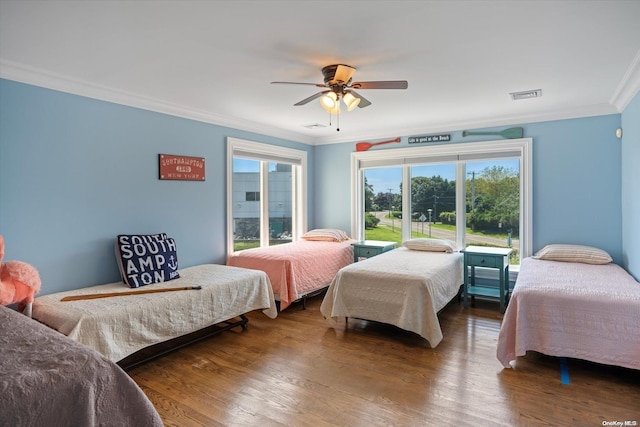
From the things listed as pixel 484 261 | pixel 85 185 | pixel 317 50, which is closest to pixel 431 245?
pixel 484 261

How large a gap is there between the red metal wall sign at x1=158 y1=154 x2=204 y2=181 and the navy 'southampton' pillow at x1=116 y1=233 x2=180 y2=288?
2.30 ft

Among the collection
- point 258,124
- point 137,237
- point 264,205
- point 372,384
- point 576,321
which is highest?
point 258,124

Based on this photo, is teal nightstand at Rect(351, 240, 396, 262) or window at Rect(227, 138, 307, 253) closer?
window at Rect(227, 138, 307, 253)

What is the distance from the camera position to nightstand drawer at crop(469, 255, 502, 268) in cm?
405

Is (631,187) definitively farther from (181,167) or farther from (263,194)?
(181,167)

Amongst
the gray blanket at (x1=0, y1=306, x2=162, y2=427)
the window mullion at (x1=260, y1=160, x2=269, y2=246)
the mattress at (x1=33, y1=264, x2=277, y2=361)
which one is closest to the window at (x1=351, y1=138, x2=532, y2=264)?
the window mullion at (x1=260, y1=160, x2=269, y2=246)

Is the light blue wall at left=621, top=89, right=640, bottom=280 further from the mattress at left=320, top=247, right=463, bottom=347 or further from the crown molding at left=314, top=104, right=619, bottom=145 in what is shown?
the mattress at left=320, top=247, right=463, bottom=347

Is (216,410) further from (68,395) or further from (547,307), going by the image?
(547,307)

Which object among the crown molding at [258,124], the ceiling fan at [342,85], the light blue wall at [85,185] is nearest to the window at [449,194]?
the crown molding at [258,124]

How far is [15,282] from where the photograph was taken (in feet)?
7.91

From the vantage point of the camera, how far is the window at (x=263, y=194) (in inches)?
183

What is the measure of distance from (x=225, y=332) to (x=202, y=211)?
1431 millimetres

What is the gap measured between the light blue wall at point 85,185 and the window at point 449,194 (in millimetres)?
2610

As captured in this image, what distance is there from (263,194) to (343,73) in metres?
2.78
